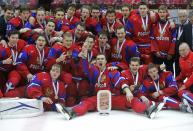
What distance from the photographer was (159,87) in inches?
201

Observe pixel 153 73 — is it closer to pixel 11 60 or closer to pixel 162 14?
pixel 162 14

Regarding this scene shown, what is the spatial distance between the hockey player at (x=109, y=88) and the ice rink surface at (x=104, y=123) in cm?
10

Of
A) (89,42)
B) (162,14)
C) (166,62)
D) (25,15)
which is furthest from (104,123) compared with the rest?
(25,15)

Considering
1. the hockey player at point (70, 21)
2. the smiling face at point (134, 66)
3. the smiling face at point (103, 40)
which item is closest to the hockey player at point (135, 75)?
the smiling face at point (134, 66)

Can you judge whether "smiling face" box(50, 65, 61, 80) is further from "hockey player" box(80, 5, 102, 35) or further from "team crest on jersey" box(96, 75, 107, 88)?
"hockey player" box(80, 5, 102, 35)

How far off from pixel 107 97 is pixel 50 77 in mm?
788

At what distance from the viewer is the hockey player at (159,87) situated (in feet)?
16.4

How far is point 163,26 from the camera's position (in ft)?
19.0

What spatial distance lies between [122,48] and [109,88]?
867 millimetres

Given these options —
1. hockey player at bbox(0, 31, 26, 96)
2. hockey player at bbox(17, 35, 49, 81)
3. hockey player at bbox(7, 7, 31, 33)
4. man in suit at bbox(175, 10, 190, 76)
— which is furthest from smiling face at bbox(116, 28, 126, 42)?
hockey player at bbox(7, 7, 31, 33)

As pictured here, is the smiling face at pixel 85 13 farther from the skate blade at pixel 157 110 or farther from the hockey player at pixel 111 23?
the skate blade at pixel 157 110

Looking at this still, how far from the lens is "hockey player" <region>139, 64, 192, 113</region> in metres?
4.99

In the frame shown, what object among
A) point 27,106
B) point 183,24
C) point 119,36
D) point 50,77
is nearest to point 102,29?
point 119,36

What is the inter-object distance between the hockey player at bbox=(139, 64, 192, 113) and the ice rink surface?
0.84 ft
